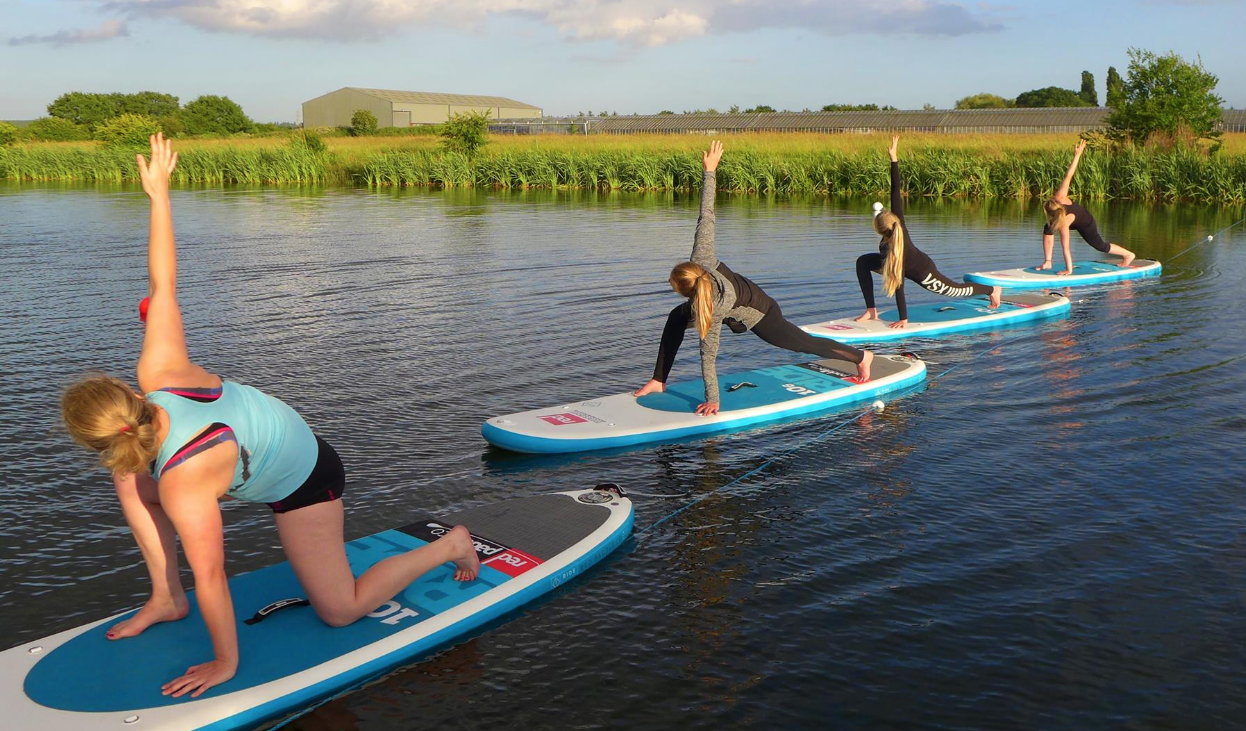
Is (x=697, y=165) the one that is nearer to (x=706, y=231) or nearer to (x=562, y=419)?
(x=706, y=231)

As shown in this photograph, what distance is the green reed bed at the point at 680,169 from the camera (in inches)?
1165

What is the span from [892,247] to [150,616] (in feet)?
29.4

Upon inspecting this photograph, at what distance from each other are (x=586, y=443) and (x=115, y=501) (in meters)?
3.43

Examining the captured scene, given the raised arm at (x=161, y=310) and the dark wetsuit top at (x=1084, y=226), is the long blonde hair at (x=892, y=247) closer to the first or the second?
the dark wetsuit top at (x=1084, y=226)

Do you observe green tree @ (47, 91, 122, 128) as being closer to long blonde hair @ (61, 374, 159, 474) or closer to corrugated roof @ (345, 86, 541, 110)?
corrugated roof @ (345, 86, 541, 110)

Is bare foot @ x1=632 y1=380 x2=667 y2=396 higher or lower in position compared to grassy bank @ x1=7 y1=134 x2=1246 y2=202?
lower

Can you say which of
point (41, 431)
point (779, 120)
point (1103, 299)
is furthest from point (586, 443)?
point (779, 120)

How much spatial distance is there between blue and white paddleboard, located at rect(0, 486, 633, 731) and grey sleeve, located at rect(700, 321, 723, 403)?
8.38 feet

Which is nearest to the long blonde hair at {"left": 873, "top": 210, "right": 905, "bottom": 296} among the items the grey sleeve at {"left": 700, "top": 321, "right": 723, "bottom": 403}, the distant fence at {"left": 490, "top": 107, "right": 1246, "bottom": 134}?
the grey sleeve at {"left": 700, "top": 321, "right": 723, "bottom": 403}

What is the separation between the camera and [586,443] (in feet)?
26.4

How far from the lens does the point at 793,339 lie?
902 cm

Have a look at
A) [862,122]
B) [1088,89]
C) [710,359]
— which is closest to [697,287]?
[710,359]

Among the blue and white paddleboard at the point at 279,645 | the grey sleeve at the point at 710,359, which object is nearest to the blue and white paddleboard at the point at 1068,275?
the grey sleeve at the point at 710,359

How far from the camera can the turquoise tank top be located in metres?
3.94
